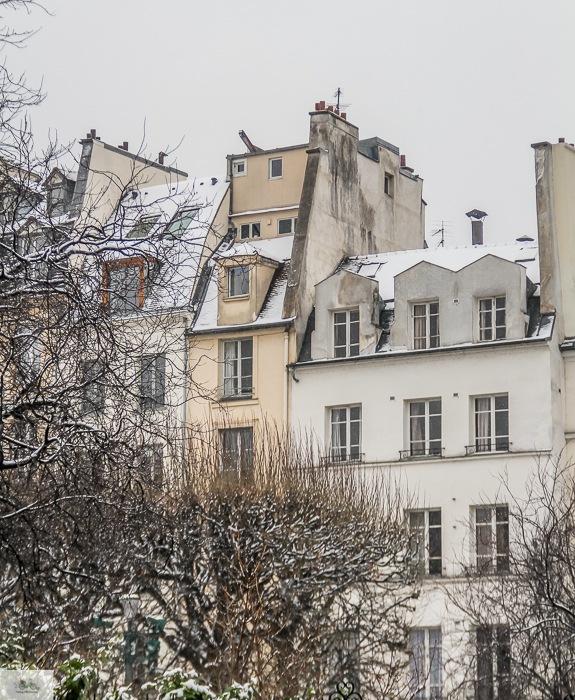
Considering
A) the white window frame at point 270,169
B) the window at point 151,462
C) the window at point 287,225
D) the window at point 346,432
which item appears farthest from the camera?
the white window frame at point 270,169

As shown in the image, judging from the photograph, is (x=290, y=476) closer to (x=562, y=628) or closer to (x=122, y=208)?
(x=562, y=628)

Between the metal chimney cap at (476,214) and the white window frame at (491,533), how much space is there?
15640 mm

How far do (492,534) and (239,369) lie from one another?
32.0ft

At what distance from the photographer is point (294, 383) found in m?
38.9

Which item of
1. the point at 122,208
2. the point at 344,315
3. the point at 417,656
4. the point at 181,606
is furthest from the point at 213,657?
the point at 122,208

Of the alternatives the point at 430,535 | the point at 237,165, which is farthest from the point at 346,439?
the point at 237,165

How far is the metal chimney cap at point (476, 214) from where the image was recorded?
4766 cm

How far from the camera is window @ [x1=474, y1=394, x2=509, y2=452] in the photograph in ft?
116

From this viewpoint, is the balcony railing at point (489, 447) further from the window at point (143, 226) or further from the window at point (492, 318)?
the window at point (143, 226)

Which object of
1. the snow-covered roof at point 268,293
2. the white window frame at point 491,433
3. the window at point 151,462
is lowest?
the window at point 151,462

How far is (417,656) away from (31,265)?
23.4m

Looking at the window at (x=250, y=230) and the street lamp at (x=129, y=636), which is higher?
the window at (x=250, y=230)

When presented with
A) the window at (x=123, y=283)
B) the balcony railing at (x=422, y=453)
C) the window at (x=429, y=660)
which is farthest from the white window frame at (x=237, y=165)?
the window at (x=123, y=283)

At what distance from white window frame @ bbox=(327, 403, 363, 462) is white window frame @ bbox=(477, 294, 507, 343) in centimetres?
430
